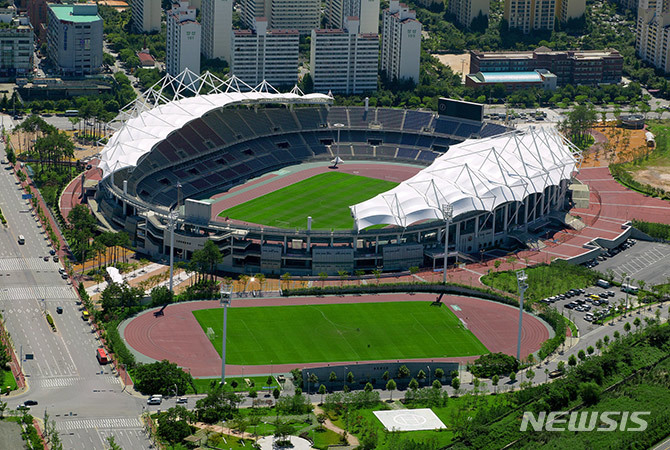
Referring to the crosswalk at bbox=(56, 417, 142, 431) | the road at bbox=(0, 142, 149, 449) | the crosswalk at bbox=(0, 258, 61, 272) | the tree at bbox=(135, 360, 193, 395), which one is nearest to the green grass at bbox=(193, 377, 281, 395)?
the tree at bbox=(135, 360, 193, 395)

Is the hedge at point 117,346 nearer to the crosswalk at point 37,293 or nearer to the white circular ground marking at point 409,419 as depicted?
the crosswalk at point 37,293

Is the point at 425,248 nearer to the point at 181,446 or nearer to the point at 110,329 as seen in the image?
the point at 110,329

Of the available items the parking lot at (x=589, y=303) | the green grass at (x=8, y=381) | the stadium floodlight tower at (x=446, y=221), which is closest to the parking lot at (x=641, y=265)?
the parking lot at (x=589, y=303)

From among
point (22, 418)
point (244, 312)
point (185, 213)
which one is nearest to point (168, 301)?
point (244, 312)

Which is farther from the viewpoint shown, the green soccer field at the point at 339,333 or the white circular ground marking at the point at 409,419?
the green soccer field at the point at 339,333

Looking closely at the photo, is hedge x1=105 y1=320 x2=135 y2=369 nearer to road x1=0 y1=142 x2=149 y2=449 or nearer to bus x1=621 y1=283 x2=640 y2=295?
road x1=0 y1=142 x2=149 y2=449

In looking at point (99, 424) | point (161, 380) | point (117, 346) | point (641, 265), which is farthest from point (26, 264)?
point (641, 265)

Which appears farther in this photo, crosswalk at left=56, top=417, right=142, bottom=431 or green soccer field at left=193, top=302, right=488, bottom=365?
green soccer field at left=193, top=302, right=488, bottom=365
